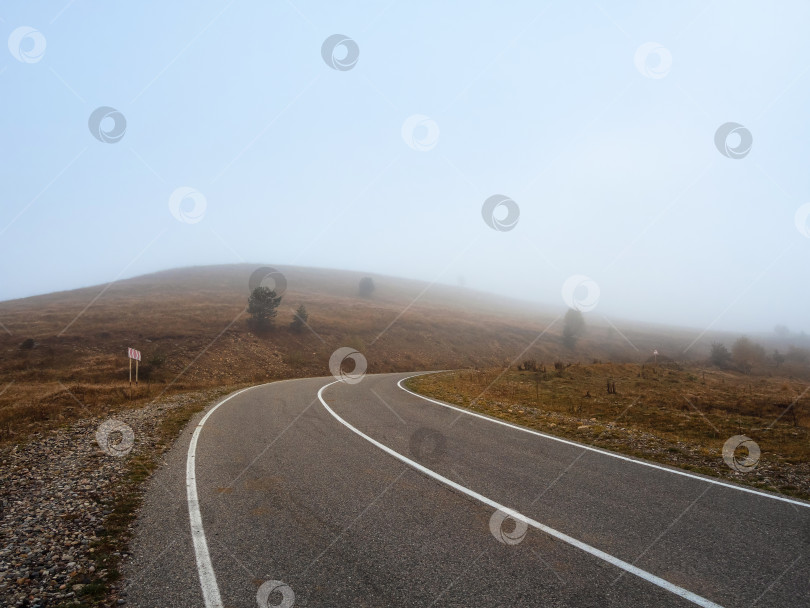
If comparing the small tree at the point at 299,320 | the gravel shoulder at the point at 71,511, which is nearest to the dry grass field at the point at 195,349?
the small tree at the point at 299,320

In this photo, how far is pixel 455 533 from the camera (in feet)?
16.2

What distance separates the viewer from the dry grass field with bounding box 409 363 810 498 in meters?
8.23

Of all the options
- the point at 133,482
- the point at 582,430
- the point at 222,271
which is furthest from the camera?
the point at 222,271

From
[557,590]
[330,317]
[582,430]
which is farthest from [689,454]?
[330,317]

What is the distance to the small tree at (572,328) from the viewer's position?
197 ft

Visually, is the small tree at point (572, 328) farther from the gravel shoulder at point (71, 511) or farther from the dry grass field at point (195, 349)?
the gravel shoulder at point (71, 511)

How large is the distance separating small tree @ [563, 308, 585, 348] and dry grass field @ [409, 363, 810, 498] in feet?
121

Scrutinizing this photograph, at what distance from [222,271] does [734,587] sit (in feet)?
435

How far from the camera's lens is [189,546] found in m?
4.79

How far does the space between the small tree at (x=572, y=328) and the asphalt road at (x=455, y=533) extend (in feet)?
182

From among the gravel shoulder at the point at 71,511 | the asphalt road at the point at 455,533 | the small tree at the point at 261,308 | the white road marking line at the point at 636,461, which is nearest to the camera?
the asphalt road at the point at 455,533

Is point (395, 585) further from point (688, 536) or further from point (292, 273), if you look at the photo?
point (292, 273)

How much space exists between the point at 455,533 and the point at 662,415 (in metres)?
11.9

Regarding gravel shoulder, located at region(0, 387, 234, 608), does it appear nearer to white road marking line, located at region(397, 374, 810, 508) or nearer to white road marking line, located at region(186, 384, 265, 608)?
white road marking line, located at region(186, 384, 265, 608)
